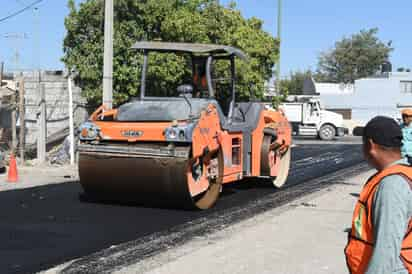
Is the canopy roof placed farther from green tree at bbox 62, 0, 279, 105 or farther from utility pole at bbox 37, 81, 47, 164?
green tree at bbox 62, 0, 279, 105

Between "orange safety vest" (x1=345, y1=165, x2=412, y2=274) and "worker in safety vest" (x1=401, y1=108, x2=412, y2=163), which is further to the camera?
"worker in safety vest" (x1=401, y1=108, x2=412, y2=163)

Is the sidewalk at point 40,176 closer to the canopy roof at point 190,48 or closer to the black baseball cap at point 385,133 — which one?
the canopy roof at point 190,48

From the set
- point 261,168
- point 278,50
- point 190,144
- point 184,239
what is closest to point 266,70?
point 278,50

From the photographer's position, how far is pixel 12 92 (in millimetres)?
15539

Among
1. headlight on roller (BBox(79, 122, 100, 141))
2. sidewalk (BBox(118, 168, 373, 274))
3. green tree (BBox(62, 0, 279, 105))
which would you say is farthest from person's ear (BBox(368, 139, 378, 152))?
green tree (BBox(62, 0, 279, 105))

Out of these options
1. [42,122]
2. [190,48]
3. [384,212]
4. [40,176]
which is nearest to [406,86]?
[42,122]

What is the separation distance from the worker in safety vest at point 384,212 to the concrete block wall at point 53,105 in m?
14.9

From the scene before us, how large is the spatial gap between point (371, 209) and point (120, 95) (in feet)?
49.7

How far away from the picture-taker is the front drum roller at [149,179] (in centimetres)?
873

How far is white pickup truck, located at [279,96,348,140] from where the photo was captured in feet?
112

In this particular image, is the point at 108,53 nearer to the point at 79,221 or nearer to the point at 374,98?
the point at 79,221

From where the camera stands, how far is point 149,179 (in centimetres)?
884

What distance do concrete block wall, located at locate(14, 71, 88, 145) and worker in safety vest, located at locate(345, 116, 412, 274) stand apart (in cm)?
1494

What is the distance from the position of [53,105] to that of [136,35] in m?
3.13
